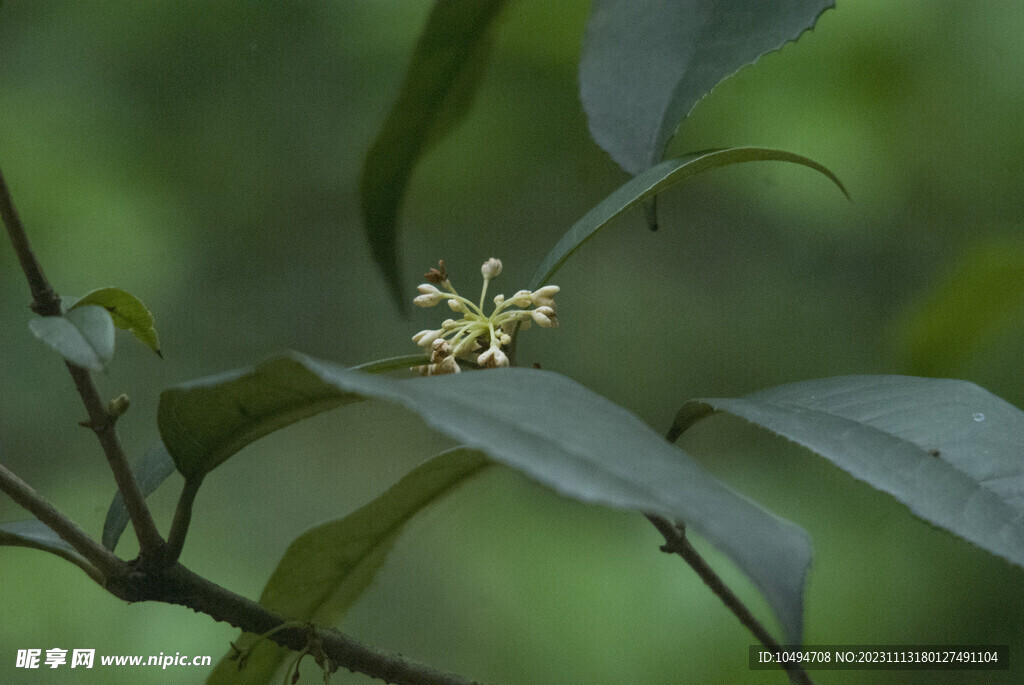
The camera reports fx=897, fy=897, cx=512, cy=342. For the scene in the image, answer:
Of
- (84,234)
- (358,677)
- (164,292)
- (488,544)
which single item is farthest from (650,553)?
(84,234)

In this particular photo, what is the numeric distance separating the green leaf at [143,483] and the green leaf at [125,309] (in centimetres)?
6

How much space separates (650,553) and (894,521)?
31 cm

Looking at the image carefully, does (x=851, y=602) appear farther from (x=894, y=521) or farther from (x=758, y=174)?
(x=758, y=174)

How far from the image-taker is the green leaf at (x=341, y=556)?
401 millimetres

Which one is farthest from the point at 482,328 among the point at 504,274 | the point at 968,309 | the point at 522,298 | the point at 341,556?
the point at 504,274

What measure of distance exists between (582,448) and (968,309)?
0.53 meters

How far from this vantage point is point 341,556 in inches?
16.4

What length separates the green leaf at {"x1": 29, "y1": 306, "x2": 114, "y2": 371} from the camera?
24 cm

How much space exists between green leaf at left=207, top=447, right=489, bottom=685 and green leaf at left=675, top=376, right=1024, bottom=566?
0.40 feet

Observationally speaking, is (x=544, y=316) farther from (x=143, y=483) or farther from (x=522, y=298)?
(x=143, y=483)

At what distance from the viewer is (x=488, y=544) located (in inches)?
46.4

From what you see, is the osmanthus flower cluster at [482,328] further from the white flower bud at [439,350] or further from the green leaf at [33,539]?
the green leaf at [33,539]

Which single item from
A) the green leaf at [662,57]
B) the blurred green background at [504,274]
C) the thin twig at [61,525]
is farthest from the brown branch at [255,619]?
the blurred green background at [504,274]

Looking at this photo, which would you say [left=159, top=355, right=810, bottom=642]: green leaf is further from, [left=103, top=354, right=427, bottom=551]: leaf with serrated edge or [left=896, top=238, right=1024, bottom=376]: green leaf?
[left=896, top=238, right=1024, bottom=376]: green leaf
